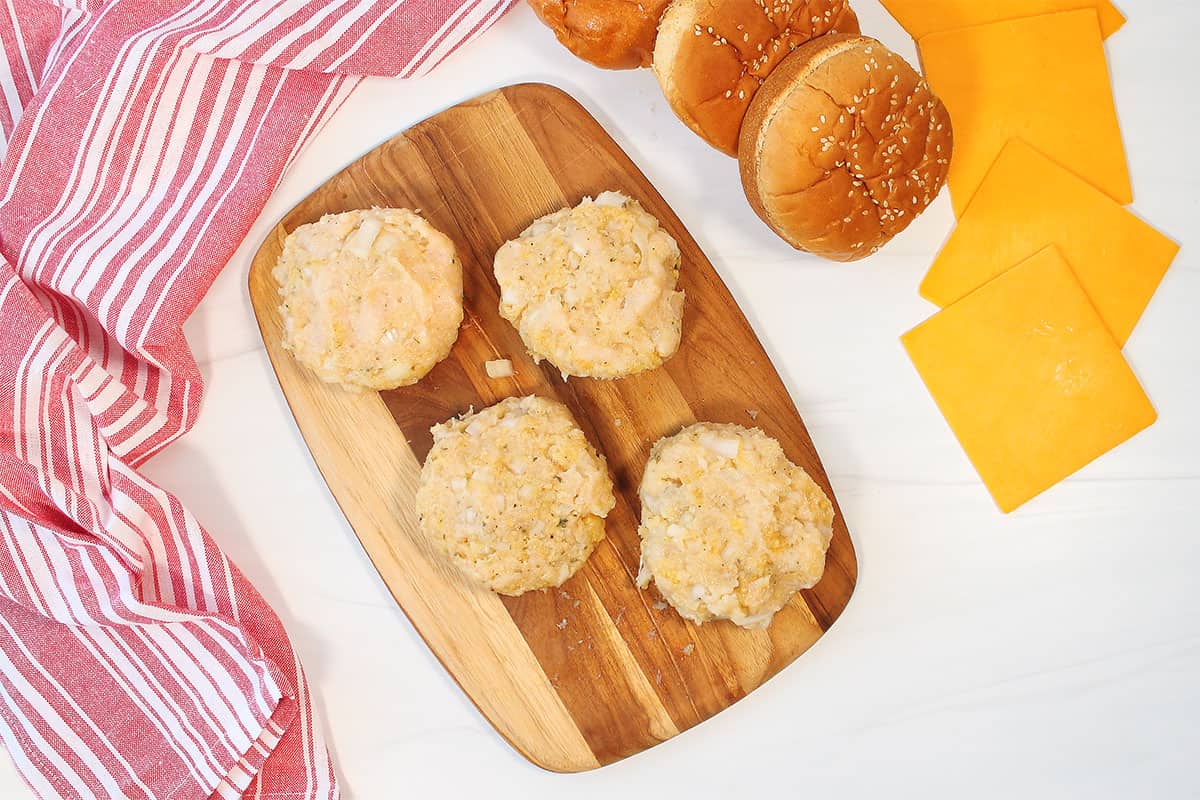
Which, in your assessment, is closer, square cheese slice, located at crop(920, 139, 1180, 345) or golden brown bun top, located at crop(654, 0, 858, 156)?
golden brown bun top, located at crop(654, 0, 858, 156)

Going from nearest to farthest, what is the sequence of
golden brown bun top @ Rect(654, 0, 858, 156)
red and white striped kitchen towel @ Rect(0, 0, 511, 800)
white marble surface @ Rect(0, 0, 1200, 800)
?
golden brown bun top @ Rect(654, 0, 858, 156) → red and white striped kitchen towel @ Rect(0, 0, 511, 800) → white marble surface @ Rect(0, 0, 1200, 800)

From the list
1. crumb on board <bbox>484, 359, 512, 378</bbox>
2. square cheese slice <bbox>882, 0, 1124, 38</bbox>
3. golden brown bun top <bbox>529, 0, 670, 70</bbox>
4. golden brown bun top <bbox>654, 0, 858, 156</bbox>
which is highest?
golden brown bun top <bbox>529, 0, 670, 70</bbox>

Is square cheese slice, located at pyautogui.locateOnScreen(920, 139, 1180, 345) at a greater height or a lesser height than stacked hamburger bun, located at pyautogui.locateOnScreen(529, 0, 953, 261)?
lesser

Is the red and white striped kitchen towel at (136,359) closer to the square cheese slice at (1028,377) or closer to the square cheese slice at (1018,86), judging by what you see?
the square cheese slice at (1018,86)

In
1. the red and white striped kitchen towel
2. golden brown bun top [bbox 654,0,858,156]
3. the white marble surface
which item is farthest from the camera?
the white marble surface

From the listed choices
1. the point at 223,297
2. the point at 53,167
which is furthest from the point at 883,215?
the point at 53,167

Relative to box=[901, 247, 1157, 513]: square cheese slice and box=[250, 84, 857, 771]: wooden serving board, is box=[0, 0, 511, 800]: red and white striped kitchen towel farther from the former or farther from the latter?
box=[901, 247, 1157, 513]: square cheese slice

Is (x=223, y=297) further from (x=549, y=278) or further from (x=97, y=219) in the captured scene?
(x=549, y=278)

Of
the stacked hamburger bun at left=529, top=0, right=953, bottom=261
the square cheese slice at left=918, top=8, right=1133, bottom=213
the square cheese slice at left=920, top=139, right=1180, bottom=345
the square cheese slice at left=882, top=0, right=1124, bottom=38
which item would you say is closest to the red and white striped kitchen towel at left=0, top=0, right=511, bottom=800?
the stacked hamburger bun at left=529, top=0, right=953, bottom=261
